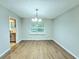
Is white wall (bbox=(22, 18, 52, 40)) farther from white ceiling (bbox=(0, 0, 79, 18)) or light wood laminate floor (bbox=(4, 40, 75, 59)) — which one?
white ceiling (bbox=(0, 0, 79, 18))

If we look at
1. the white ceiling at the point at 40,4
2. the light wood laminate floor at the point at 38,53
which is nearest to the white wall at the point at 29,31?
the light wood laminate floor at the point at 38,53

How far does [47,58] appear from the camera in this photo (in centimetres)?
472

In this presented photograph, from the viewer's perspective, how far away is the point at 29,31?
1088 centimetres

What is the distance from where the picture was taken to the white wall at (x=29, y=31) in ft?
35.4

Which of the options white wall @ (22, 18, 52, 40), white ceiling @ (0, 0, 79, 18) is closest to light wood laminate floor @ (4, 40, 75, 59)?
white ceiling @ (0, 0, 79, 18)

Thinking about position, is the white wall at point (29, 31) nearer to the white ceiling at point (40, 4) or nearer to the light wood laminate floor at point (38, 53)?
the light wood laminate floor at point (38, 53)

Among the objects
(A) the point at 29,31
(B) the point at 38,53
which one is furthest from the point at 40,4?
(A) the point at 29,31

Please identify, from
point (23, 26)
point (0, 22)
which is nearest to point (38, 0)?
point (0, 22)

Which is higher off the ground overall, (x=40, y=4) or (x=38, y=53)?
(x=40, y=4)

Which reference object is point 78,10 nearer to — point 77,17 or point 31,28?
point 77,17

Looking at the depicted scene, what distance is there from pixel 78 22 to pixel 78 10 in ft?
1.63

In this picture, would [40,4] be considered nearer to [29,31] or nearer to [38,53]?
[38,53]

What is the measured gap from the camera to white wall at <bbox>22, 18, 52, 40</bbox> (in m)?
10.8

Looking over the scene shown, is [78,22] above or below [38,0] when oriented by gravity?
below
